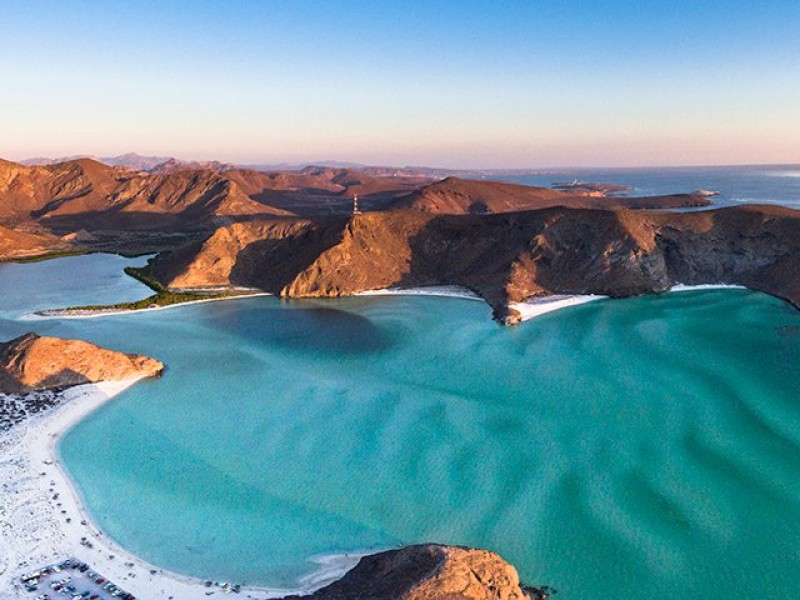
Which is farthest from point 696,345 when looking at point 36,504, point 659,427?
point 36,504

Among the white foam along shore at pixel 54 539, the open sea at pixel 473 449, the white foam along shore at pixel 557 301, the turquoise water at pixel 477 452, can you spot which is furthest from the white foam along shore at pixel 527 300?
the white foam along shore at pixel 54 539

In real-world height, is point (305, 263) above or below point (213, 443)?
above

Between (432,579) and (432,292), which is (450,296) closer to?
Result: (432,292)

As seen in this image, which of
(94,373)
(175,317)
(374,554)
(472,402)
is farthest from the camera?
(175,317)

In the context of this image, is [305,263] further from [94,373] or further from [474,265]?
[94,373]

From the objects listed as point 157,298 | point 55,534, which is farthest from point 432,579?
point 157,298

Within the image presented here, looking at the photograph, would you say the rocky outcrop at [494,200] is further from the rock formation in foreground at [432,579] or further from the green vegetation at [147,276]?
the rock formation in foreground at [432,579]

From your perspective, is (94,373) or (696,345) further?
(696,345)
